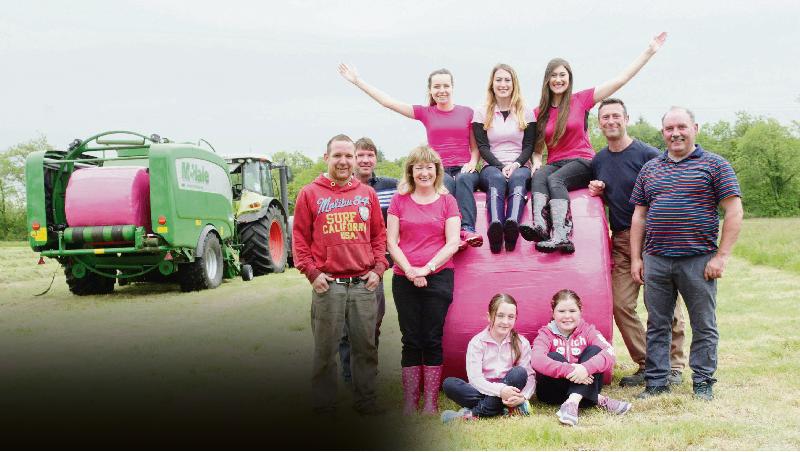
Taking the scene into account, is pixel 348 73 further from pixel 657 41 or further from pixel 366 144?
Result: pixel 657 41

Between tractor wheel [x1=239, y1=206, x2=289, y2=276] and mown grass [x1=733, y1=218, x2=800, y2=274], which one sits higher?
tractor wheel [x1=239, y1=206, x2=289, y2=276]

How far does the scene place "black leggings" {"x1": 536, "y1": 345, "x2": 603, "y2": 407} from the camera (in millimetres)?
4578

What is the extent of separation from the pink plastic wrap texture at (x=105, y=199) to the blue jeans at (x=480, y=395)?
746 cm

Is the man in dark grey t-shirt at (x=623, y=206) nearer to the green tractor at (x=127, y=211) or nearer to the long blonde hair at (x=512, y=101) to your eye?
the long blonde hair at (x=512, y=101)

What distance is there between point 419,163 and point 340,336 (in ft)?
3.75

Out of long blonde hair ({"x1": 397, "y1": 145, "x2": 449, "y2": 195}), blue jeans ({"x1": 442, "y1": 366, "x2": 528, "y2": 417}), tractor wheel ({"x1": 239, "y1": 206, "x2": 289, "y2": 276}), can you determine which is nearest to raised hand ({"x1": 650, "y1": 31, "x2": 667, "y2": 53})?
long blonde hair ({"x1": 397, "y1": 145, "x2": 449, "y2": 195})

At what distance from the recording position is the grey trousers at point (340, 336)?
4.68 meters

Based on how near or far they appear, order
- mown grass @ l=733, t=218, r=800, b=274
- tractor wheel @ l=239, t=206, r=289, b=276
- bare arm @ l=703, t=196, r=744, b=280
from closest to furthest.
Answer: bare arm @ l=703, t=196, r=744, b=280, tractor wheel @ l=239, t=206, r=289, b=276, mown grass @ l=733, t=218, r=800, b=274

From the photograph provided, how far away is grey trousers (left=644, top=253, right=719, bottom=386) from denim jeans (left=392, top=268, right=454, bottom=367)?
1300 millimetres

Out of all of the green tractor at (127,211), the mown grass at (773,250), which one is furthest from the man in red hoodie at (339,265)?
the mown grass at (773,250)

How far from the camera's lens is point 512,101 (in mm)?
5520

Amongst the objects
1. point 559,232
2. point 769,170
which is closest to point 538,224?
point 559,232

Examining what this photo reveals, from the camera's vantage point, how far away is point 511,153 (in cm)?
561

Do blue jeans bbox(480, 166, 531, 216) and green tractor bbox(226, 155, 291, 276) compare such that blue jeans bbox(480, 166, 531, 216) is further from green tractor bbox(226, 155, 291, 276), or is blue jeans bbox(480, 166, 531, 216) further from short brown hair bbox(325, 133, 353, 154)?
green tractor bbox(226, 155, 291, 276)
